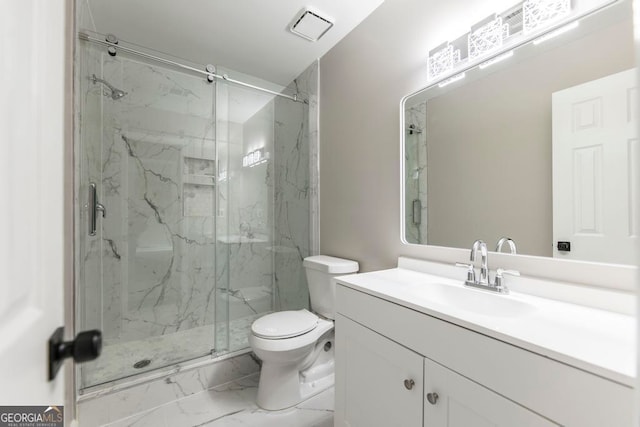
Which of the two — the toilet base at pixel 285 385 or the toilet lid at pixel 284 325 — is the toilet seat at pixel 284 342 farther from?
the toilet base at pixel 285 385

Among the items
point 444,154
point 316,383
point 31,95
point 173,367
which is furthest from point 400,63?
point 173,367

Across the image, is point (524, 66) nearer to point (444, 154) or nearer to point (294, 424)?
point (444, 154)

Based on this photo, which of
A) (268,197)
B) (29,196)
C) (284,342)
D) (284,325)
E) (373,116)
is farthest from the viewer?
(268,197)

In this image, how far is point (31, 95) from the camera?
37 cm

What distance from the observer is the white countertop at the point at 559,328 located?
55 cm

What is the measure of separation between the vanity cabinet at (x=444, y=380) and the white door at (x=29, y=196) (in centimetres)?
88

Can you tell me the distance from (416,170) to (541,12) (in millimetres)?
761

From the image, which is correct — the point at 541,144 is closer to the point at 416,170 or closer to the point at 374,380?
the point at 416,170

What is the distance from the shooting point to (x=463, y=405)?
0.75 meters

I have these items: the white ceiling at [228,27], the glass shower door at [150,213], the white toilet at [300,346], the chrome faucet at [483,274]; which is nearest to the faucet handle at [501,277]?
the chrome faucet at [483,274]

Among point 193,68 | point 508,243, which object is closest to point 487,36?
point 508,243

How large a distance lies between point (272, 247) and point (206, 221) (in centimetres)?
64

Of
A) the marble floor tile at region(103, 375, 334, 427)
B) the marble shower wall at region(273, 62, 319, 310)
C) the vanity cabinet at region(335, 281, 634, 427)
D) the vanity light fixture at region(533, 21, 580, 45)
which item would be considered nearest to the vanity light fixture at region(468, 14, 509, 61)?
the vanity light fixture at region(533, 21, 580, 45)

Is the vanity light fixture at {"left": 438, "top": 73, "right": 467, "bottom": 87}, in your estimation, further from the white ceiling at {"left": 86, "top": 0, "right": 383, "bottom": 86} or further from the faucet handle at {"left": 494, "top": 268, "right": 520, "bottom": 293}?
the faucet handle at {"left": 494, "top": 268, "right": 520, "bottom": 293}
